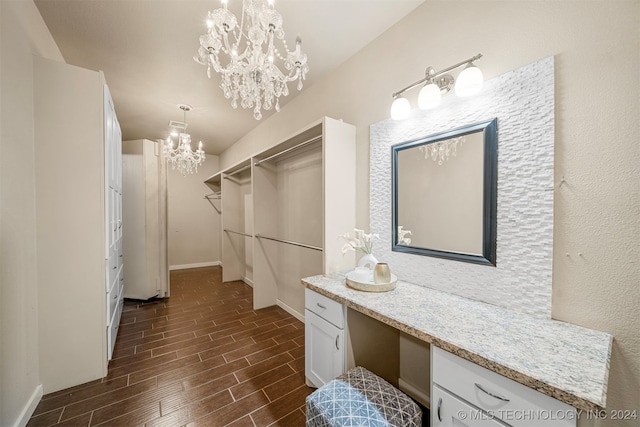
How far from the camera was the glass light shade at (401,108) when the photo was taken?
1627 millimetres

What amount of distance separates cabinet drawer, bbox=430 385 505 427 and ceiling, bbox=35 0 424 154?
234cm

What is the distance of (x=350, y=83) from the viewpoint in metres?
2.23

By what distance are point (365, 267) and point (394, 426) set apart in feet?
2.79

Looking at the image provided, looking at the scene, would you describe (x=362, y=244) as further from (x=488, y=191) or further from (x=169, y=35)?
(x=169, y=35)

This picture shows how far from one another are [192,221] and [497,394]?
6316mm

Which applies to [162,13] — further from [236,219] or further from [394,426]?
[236,219]

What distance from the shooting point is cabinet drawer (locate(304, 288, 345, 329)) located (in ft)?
4.88

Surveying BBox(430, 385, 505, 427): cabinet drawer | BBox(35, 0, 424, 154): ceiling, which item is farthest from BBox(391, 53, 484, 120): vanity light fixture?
BBox(430, 385, 505, 427): cabinet drawer

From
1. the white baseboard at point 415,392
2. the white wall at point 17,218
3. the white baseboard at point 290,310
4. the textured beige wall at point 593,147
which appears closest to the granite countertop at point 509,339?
the textured beige wall at point 593,147

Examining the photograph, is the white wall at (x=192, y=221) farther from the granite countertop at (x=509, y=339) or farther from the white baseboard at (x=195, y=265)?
the granite countertop at (x=509, y=339)

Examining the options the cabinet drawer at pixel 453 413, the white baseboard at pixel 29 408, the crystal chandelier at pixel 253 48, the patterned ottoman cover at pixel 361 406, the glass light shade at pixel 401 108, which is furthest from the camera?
the glass light shade at pixel 401 108

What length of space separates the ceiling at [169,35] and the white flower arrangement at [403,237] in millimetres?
1611

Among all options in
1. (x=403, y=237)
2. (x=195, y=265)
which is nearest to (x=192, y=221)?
(x=195, y=265)

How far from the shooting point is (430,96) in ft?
4.74
